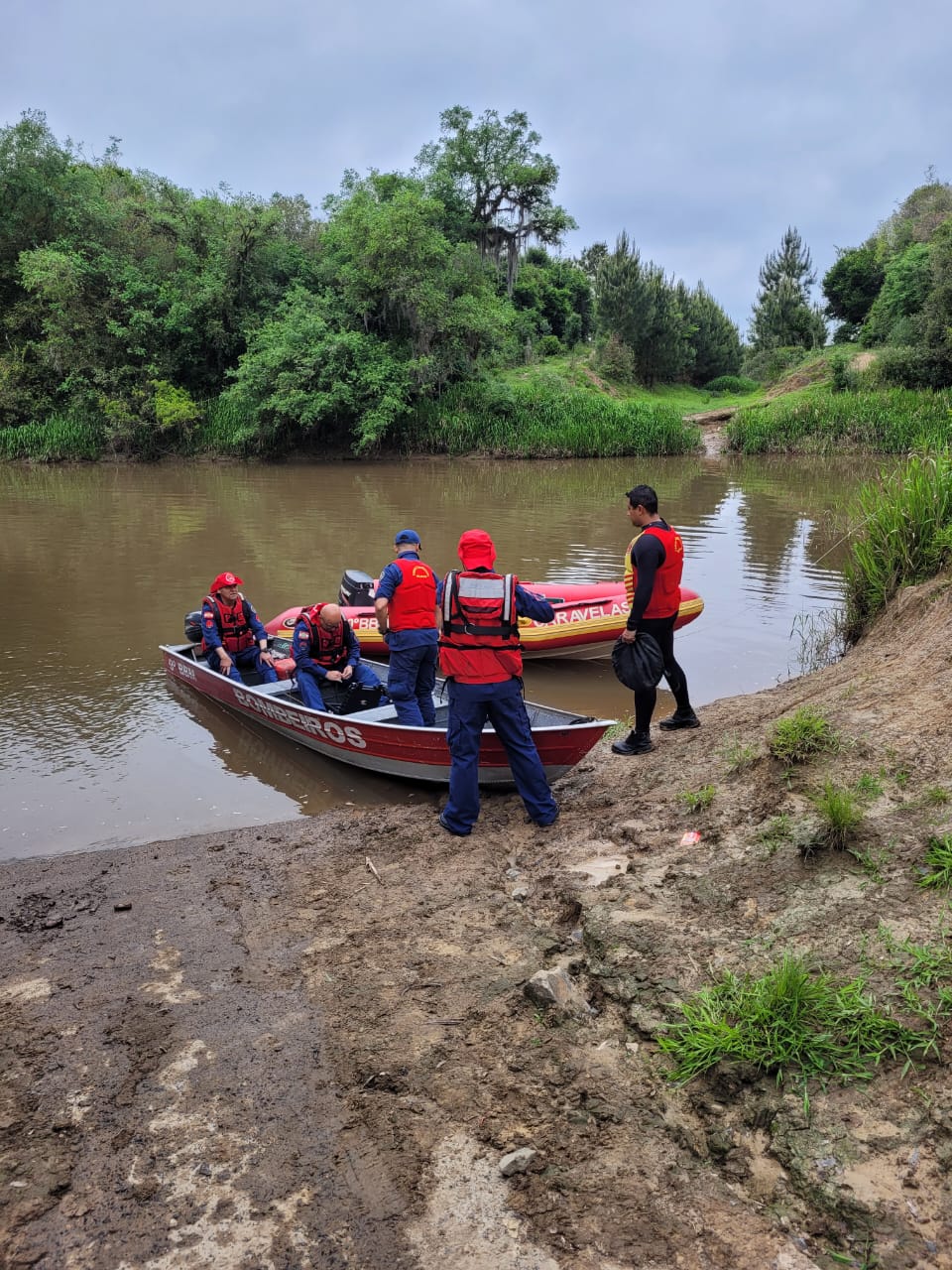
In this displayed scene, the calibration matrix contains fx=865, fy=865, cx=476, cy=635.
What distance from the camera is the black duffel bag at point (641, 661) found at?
598cm

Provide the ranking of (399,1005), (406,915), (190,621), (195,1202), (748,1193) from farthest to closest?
(190,621) → (406,915) → (399,1005) → (195,1202) → (748,1193)

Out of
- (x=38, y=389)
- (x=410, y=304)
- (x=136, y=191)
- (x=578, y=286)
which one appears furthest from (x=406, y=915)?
(x=578, y=286)

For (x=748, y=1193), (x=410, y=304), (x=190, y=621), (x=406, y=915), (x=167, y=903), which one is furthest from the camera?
(x=410, y=304)

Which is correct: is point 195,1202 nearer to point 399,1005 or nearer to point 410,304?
point 399,1005

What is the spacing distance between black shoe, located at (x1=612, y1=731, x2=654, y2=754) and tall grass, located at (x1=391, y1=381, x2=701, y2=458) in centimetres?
2466

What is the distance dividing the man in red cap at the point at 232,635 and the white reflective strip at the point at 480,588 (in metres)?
Result: 3.61

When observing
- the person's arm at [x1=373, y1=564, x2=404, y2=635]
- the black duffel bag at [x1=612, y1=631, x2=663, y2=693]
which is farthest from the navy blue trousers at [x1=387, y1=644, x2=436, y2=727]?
the black duffel bag at [x1=612, y1=631, x2=663, y2=693]

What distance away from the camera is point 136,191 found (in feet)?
118

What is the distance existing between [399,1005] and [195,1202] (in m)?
1.12

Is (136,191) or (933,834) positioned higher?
(136,191)

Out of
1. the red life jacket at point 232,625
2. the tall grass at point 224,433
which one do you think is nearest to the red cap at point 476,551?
the red life jacket at point 232,625

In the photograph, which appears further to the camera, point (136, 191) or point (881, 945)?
point (136, 191)

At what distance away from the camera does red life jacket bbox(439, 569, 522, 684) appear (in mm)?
5211

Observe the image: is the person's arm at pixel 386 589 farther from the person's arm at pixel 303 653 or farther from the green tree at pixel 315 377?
the green tree at pixel 315 377
